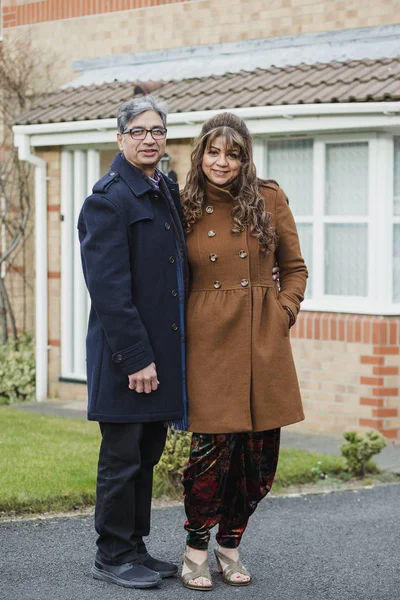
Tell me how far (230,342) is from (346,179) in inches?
206

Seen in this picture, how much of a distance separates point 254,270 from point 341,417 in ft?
16.3

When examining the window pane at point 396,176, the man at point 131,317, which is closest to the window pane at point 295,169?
the window pane at point 396,176

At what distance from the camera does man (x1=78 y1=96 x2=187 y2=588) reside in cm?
482

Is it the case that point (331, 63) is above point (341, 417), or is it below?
above

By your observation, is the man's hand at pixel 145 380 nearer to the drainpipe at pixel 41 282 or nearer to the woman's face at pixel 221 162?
the woman's face at pixel 221 162

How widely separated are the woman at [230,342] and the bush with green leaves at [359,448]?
2786mm

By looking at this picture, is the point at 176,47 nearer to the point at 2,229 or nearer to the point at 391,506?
the point at 2,229

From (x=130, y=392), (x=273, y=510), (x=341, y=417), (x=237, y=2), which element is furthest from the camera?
(x=237, y=2)

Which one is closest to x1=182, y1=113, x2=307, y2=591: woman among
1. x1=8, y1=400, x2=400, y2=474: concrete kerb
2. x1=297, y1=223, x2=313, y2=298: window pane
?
x1=8, y1=400, x2=400, y2=474: concrete kerb

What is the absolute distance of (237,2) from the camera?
1152cm

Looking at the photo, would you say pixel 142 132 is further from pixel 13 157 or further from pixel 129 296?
pixel 13 157

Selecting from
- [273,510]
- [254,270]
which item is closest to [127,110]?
[254,270]

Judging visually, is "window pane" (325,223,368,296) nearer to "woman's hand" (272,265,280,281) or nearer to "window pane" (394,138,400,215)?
"window pane" (394,138,400,215)

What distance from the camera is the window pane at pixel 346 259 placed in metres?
9.94
